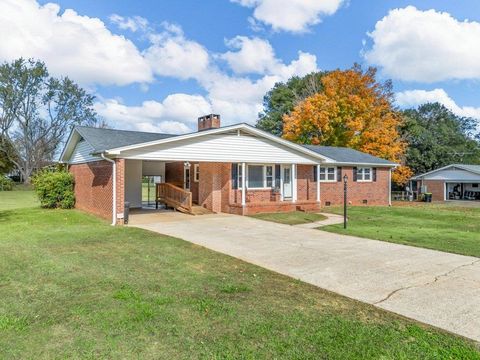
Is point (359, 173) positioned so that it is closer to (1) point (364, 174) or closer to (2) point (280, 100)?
(1) point (364, 174)

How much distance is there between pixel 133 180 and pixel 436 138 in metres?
39.6

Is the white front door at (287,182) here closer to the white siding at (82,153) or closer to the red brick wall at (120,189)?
the red brick wall at (120,189)

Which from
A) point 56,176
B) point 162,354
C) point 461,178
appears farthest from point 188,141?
point 461,178

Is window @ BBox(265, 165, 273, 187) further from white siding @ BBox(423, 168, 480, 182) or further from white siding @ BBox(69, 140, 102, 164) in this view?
white siding @ BBox(423, 168, 480, 182)

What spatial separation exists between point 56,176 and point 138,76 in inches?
488

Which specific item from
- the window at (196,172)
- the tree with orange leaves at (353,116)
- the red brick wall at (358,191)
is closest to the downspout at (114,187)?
the window at (196,172)

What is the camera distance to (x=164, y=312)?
14.2 feet

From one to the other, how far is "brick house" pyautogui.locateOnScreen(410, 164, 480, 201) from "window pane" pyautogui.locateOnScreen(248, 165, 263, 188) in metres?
24.7

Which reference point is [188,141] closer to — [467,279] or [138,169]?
[138,169]

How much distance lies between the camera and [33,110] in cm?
4616

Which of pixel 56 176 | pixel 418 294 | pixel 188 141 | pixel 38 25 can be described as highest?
pixel 38 25

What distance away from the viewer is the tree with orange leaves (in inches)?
1216

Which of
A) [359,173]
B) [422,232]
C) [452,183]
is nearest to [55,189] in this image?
[422,232]

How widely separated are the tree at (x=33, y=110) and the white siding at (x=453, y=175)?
41.0m
